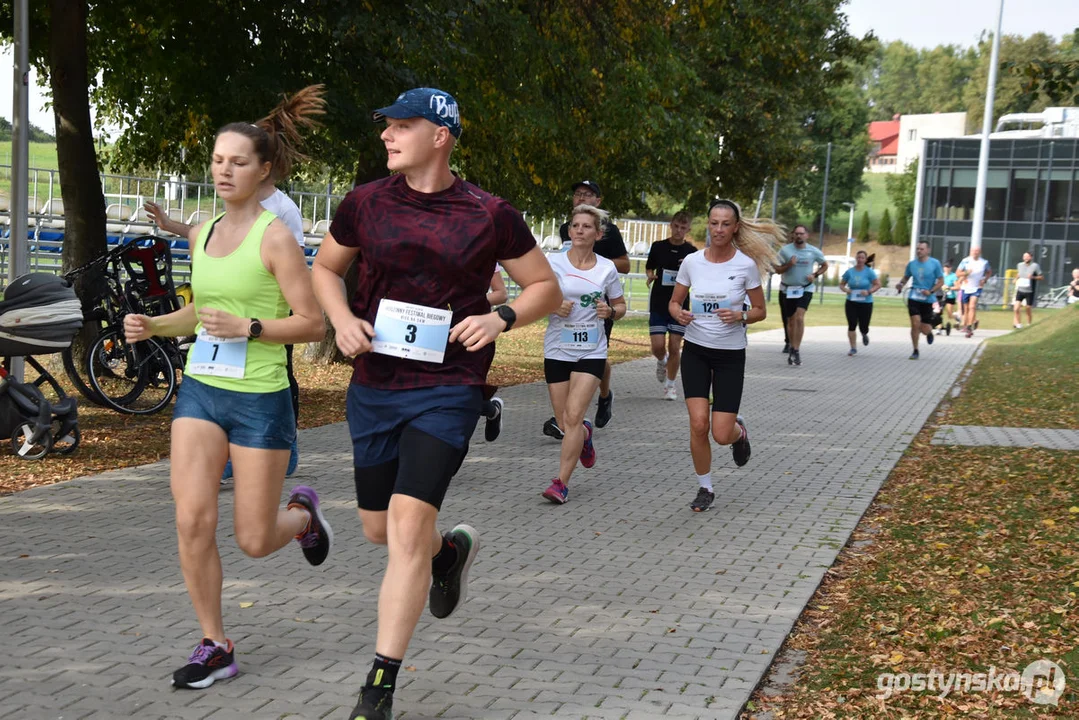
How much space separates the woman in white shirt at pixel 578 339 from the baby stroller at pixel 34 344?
3297 millimetres

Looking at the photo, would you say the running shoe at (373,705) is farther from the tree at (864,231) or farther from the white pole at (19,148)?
the tree at (864,231)

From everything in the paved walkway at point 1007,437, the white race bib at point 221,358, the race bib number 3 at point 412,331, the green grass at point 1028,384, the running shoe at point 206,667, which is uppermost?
the race bib number 3 at point 412,331

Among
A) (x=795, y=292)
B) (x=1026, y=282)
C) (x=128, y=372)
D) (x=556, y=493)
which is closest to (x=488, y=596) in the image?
(x=556, y=493)

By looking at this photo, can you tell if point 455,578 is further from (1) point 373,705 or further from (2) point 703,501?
(2) point 703,501

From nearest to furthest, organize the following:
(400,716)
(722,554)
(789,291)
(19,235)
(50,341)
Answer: (400,716) → (722,554) → (50,341) → (19,235) → (789,291)

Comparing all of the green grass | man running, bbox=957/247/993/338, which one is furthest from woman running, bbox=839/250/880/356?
man running, bbox=957/247/993/338

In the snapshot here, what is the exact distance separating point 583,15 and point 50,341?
8.57 meters

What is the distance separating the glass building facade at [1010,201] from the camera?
63.3 m

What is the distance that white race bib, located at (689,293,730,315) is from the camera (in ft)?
27.0

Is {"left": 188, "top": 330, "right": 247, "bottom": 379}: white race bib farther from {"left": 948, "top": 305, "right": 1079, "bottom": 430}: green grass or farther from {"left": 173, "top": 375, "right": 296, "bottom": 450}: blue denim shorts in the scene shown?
{"left": 948, "top": 305, "right": 1079, "bottom": 430}: green grass

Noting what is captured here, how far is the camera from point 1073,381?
59.7ft

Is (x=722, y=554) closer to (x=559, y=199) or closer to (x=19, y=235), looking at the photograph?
(x=19, y=235)

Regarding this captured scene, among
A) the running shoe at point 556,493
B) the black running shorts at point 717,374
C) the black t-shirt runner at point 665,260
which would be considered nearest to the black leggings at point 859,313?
the black t-shirt runner at point 665,260

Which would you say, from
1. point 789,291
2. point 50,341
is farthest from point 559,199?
point 50,341
